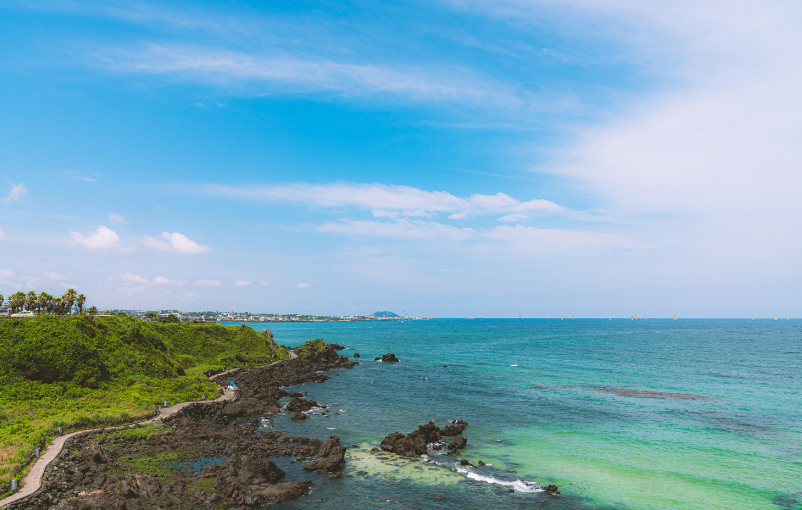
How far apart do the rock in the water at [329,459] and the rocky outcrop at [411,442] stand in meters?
6.37

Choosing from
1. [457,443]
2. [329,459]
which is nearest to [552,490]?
[457,443]

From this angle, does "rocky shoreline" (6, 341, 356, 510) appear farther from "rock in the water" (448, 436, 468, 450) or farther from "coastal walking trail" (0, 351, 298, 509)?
"rock in the water" (448, 436, 468, 450)

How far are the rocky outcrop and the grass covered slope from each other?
101ft

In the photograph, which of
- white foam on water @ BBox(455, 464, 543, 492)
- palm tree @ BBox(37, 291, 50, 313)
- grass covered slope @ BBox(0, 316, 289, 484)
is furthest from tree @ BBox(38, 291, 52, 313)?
white foam on water @ BBox(455, 464, 543, 492)

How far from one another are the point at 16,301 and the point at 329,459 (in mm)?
107218

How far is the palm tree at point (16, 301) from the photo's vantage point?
9812 cm

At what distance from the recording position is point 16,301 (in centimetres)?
9850

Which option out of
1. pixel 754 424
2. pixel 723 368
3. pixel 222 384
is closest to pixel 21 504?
pixel 222 384

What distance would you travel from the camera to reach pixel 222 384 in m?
73.5

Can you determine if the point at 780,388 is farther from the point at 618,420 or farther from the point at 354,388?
the point at 354,388

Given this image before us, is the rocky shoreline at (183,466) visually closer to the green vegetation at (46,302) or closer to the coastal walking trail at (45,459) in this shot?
the coastal walking trail at (45,459)

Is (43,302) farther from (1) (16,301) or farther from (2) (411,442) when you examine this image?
(2) (411,442)

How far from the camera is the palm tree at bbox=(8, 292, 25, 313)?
98125mm

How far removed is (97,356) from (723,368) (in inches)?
5415
